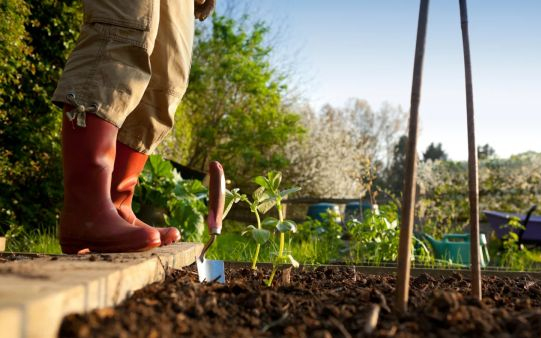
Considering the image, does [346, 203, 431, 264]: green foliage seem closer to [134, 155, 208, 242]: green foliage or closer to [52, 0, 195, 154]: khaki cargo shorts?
[134, 155, 208, 242]: green foliage

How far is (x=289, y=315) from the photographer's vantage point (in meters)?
1.04

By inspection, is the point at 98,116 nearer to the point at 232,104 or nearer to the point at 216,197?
the point at 216,197

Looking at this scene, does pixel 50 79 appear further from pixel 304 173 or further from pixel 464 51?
pixel 304 173

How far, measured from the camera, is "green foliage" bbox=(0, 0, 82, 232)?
A: 396 centimetres

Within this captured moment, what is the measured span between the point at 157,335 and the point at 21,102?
393 cm

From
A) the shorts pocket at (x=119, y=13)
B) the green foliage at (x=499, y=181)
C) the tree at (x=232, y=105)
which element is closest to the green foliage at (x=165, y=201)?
the shorts pocket at (x=119, y=13)

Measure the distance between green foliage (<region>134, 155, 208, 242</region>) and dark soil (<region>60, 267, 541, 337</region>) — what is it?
282 centimetres

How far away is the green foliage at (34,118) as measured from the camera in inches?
156

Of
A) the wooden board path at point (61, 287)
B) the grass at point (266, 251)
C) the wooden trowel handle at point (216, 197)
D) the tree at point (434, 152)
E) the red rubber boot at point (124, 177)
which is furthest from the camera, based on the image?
the tree at point (434, 152)

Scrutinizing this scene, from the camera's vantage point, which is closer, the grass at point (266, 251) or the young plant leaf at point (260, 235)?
the young plant leaf at point (260, 235)

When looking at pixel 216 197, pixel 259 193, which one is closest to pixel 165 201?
pixel 259 193

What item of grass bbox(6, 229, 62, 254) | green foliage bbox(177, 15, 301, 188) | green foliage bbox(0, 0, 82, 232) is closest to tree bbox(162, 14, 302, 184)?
green foliage bbox(177, 15, 301, 188)

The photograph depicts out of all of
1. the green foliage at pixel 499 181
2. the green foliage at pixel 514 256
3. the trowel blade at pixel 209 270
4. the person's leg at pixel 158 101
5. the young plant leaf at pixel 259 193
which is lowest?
the trowel blade at pixel 209 270

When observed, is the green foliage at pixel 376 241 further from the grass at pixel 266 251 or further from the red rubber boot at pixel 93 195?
the red rubber boot at pixel 93 195
